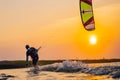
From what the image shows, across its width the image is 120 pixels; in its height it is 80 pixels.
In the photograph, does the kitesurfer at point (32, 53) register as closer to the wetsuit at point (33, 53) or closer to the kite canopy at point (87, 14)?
the wetsuit at point (33, 53)

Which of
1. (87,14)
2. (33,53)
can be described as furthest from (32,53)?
(87,14)

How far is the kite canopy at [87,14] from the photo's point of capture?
20469 millimetres

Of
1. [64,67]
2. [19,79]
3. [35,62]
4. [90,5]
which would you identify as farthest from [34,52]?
[90,5]

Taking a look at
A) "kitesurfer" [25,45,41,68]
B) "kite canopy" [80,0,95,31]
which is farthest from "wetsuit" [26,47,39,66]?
"kite canopy" [80,0,95,31]

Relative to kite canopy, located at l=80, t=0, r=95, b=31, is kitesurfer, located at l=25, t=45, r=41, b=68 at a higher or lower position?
lower

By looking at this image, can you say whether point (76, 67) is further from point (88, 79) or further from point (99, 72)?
point (88, 79)

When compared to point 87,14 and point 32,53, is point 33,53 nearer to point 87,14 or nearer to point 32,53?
point 32,53

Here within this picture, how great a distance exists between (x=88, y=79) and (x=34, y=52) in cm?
969

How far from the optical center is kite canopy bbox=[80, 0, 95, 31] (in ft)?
67.2

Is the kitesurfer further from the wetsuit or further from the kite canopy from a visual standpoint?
the kite canopy

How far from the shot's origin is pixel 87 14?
2070cm

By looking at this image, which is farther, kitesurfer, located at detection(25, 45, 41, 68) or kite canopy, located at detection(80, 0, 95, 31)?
kitesurfer, located at detection(25, 45, 41, 68)

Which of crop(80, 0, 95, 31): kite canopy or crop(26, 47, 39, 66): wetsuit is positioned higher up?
crop(80, 0, 95, 31): kite canopy

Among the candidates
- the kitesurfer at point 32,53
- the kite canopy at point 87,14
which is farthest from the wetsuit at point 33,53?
the kite canopy at point 87,14
